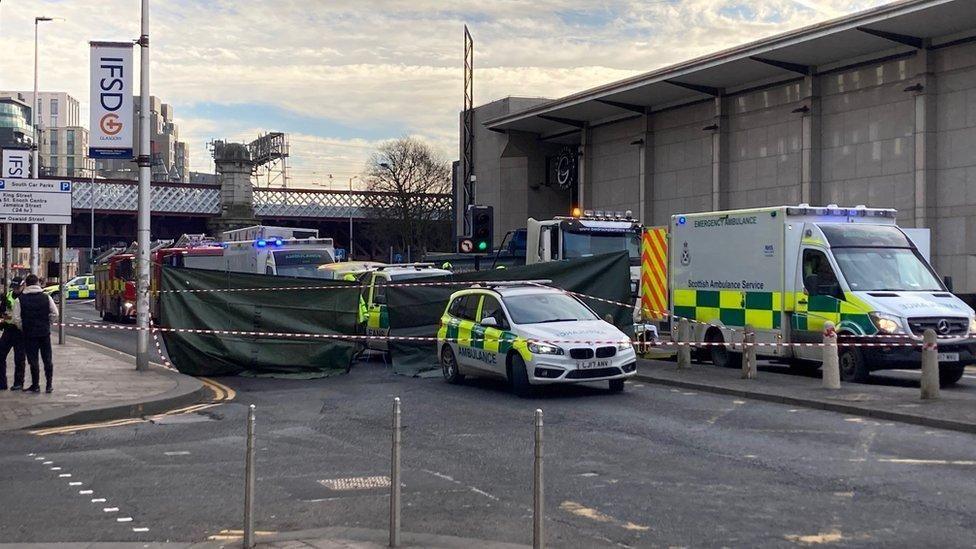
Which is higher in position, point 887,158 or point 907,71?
point 907,71

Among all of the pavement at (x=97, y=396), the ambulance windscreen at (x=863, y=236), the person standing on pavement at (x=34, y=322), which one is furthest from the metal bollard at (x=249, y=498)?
the ambulance windscreen at (x=863, y=236)

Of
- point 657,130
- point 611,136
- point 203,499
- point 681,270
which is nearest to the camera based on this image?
point 203,499

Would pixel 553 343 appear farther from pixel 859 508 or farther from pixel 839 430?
pixel 859 508

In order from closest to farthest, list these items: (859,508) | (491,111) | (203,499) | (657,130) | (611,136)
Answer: (859,508), (203,499), (657,130), (611,136), (491,111)

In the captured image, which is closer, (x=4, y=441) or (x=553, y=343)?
(x=4, y=441)

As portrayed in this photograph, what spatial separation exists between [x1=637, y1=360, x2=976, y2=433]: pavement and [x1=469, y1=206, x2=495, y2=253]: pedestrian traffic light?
6700mm

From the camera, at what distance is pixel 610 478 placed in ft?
31.5

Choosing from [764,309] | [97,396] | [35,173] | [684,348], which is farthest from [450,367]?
[35,173]

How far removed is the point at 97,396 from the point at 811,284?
1092cm

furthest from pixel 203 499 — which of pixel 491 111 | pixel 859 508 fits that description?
pixel 491 111

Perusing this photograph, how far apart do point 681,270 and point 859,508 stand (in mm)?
12796

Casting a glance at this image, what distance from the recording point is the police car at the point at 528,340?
50.2 ft

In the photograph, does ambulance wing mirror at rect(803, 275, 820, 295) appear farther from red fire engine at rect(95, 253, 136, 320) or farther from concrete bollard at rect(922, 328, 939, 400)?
red fire engine at rect(95, 253, 136, 320)

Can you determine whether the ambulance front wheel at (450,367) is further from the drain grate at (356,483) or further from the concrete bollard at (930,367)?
the drain grate at (356,483)
